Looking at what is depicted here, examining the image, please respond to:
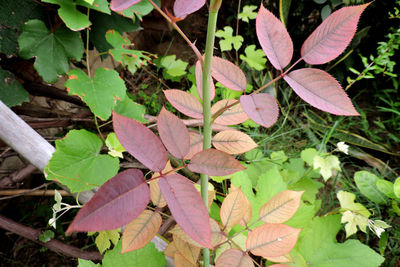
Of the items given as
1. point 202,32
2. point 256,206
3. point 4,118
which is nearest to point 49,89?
point 4,118

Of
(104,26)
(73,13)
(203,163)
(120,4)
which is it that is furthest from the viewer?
(104,26)

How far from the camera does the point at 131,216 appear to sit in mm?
335

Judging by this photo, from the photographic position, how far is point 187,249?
24.8 inches

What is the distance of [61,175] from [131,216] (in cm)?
54

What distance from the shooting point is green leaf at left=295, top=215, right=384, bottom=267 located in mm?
885

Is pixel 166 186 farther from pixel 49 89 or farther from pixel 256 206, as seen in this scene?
pixel 49 89

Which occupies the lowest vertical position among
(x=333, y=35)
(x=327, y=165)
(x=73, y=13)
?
(x=327, y=165)

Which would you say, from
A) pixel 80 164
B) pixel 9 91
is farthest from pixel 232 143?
→ pixel 9 91

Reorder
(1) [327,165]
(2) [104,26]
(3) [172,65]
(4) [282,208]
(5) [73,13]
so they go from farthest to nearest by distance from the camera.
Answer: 1. (3) [172,65]
2. (2) [104,26]
3. (1) [327,165]
4. (5) [73,13]
5. (4) [282,208]

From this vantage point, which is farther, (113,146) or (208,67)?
(113,146)

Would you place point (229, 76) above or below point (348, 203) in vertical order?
above

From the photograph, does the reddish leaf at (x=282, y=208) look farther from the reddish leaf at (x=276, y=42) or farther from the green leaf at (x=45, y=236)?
the green leaf at (x=45, y=236)

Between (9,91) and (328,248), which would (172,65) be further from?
(328,248)

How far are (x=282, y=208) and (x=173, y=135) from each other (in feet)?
1.08
